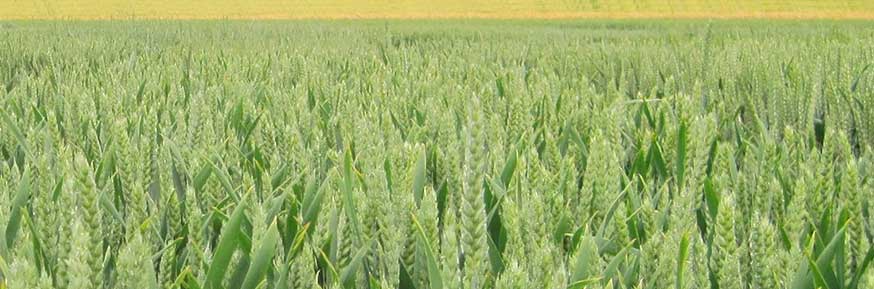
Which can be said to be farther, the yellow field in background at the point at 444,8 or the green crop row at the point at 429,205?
the yellow field in background at the point at 444,8

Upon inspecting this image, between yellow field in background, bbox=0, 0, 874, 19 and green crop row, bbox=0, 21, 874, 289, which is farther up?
green crop row, bbox=0, 21, 874, 289

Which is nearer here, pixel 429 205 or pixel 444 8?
pixel 429 205

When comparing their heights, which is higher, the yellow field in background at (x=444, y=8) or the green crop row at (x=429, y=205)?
the green crop row at (x=429, y=205)

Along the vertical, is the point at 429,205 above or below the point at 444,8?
above

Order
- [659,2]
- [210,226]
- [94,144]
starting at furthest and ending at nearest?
[659,2] → [94,144] → [210,226]

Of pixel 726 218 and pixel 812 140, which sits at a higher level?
pixel 726 218

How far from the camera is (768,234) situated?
63 cm

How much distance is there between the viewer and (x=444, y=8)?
28.2 meters

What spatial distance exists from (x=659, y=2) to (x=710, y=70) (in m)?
29.9

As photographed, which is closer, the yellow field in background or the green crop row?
the green crop row

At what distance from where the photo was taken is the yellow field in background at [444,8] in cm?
2459

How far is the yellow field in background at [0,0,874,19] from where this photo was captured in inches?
A: 968

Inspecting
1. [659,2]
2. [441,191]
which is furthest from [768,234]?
[659,2]

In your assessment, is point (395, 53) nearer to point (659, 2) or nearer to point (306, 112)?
point (306, 112)
